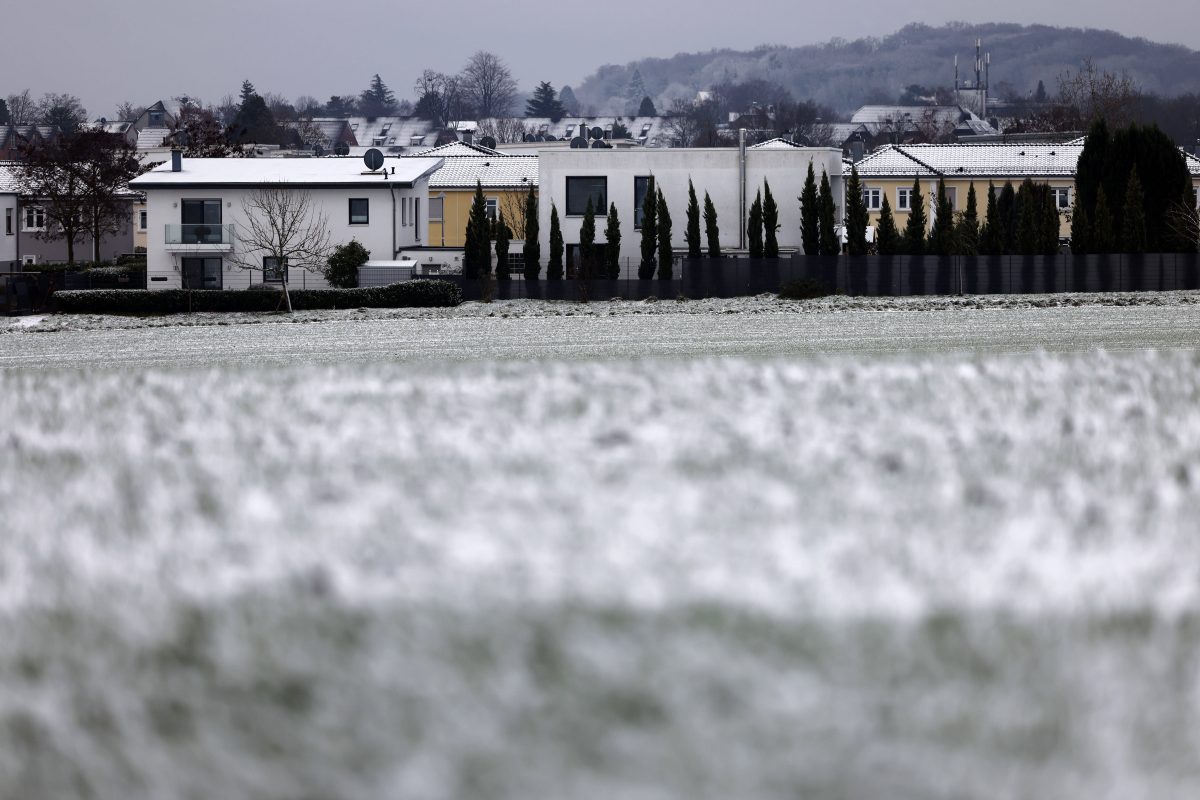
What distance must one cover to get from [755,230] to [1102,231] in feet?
33.8

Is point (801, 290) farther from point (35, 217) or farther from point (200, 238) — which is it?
point (35, 217)

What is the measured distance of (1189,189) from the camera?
4219 centimetres

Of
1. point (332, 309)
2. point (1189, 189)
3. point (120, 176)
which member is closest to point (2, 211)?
point (120, 176)

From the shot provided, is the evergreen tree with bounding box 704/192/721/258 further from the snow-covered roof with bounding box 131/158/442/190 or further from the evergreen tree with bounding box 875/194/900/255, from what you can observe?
the snow-covered roof with bounding box 131/158/442/190

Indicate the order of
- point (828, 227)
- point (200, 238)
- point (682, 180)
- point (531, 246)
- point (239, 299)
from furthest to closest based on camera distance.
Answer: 1. point (200, 238)
2. point (682, 180)
3. point (531, 246)
4. point (828, 227)
5. point (239, 299)

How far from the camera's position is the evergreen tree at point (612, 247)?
144 feet

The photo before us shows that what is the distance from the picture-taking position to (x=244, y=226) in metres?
48.8

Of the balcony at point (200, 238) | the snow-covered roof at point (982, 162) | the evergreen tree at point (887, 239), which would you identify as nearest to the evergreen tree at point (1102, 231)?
the evergreen tree at point (887, 239)

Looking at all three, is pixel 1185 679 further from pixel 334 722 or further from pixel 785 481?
pixel 334 722

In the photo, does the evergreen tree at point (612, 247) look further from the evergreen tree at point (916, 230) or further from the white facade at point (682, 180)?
the evergreen tree at point (916, 230)

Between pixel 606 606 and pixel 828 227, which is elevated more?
pixel 828 227

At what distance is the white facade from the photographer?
4638 cm

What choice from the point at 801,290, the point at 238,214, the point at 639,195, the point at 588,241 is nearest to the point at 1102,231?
the point at 801,290

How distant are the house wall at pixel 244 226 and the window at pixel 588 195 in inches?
251
